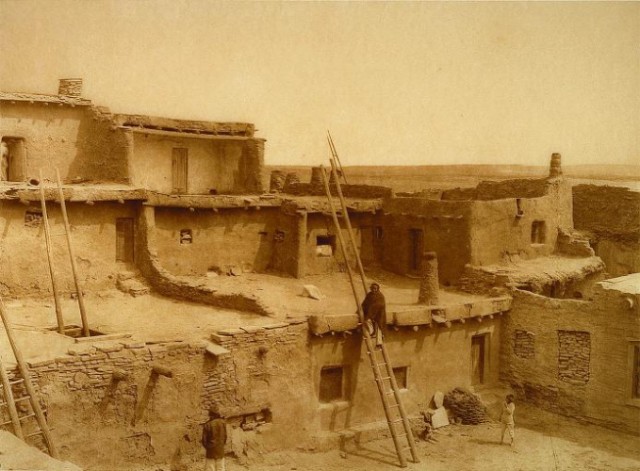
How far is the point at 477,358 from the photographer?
20.6 meters

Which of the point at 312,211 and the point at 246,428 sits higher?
the point at 312,211

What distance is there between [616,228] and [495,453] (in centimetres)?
1562

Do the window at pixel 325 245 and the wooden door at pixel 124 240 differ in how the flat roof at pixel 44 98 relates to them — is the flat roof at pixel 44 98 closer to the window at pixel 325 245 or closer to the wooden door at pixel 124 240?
the wooden door at pixel 124 240

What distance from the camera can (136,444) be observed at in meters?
14.4

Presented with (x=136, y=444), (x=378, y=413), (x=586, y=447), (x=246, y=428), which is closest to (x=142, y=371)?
(x=136, y=444)

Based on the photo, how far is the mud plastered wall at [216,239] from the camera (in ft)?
73.3

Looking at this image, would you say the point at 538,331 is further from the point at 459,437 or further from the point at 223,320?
the point at 223,320

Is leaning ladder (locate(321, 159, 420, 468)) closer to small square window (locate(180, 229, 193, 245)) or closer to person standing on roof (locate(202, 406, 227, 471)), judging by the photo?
person standing on roof (locate(202, 406, 227, 471))

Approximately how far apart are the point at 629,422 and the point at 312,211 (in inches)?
481

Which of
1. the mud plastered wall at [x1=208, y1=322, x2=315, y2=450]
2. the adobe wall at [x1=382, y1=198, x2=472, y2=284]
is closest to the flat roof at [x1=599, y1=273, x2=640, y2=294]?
the adobe wall at [x1=382, y1=198, x2=472, y2=284]

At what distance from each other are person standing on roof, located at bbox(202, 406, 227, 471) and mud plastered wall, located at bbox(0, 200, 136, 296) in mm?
9274

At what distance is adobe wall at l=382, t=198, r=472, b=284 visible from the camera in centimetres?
2230

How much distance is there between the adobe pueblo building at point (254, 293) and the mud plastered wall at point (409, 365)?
0.06 meters

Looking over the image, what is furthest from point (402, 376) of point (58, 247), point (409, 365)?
point (58, 247)
